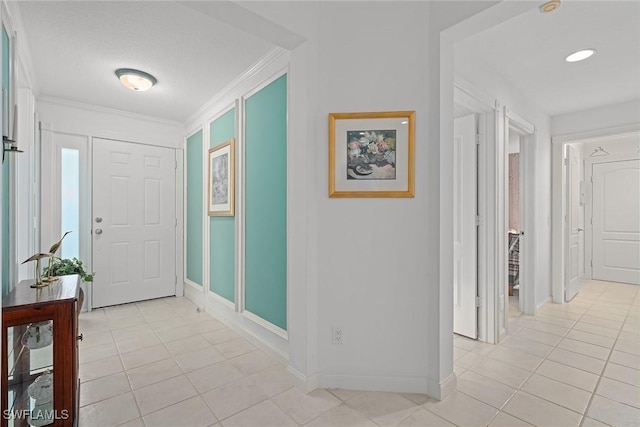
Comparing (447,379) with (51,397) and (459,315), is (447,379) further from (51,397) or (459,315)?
(51,397)

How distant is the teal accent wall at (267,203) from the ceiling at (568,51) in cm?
153

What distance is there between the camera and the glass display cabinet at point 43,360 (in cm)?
158

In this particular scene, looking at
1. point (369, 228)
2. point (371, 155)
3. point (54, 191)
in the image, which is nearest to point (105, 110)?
point (54, 191)

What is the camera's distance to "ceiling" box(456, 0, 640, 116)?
2.12 m

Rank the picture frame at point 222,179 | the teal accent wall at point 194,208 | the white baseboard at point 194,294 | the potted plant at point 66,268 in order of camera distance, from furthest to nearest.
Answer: the teal accent wall at point 194,208, the white baseboard at point 194,294, the picture frame at point 222,179, the potted plant at point 66,268

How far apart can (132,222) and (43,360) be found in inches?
106

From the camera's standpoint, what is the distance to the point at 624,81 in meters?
3.09

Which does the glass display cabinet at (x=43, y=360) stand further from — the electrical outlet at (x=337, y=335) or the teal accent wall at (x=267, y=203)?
the electrical outlet at (x=337, y=335)

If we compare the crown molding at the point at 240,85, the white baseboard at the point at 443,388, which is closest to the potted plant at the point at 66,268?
the crown molding at the point at 240,85

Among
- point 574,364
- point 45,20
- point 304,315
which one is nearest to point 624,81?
point 574,364

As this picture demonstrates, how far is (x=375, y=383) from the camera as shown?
2049 millimetres

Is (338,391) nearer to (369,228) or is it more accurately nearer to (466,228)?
(369,228)

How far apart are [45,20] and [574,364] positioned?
14.9ft

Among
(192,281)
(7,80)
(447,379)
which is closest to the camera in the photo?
(7,80)
